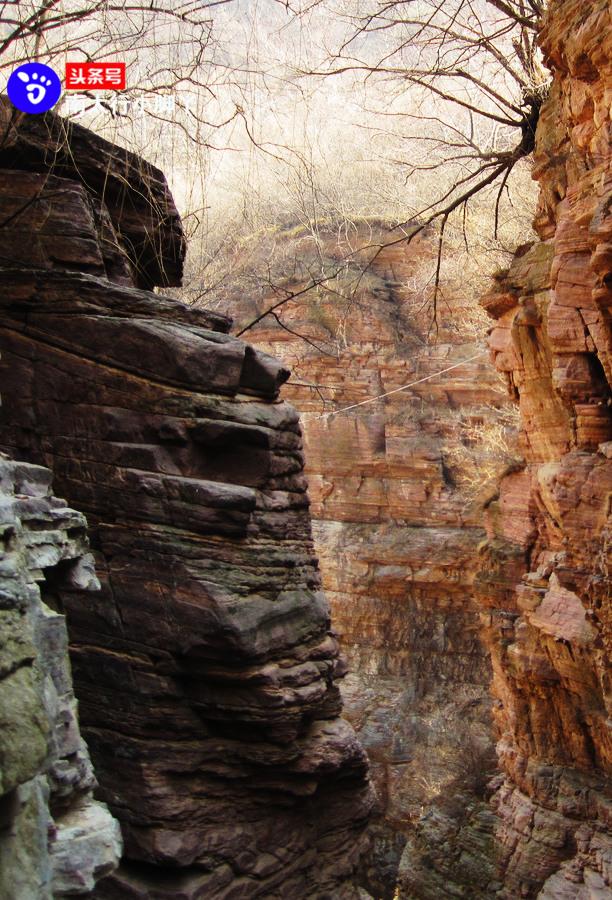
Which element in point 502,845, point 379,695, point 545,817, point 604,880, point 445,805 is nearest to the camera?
point 604,880

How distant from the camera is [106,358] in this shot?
6.19m

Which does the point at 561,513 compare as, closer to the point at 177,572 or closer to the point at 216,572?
the point at 216,572

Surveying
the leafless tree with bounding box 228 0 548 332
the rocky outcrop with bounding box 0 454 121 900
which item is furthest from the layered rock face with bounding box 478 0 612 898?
the rocky outcrop with bounding box 0 454 121 900

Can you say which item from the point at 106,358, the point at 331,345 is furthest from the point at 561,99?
the point at 331,345

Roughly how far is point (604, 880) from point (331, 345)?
15.3m

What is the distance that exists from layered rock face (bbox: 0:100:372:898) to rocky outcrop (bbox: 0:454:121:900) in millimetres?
1308

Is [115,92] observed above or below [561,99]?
below

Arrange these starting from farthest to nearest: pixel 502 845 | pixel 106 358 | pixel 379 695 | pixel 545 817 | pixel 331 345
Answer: pixel 331 345 → pixel 379 695 → pixel 502 845 → pixel 545 817 → pixel 106 358

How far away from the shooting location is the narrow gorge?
14.4 feet

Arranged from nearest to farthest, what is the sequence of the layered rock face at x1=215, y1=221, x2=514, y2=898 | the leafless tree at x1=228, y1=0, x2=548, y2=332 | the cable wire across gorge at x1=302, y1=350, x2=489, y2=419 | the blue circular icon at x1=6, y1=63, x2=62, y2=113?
the blue circular icon at x1=6, y1=63, x2=62, y2=113 < the leafless tree at x1=228, y1=0, x2=548, y2=332 < the layered rock face at x1=215, y1=221, x2=514, y2=898 < the cable wire across gorge at x1=302, y1=350, x2=489, y2=419

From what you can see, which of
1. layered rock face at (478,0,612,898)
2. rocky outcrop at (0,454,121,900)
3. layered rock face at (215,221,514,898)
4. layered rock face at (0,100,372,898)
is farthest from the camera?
layered rock face at (215,221,514,898)

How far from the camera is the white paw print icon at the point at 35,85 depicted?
6121 mm

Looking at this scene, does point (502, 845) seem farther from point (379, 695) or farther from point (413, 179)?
point (413, 179)

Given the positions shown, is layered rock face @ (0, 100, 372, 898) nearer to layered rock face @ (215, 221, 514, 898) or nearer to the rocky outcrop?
the rocky outcrop
